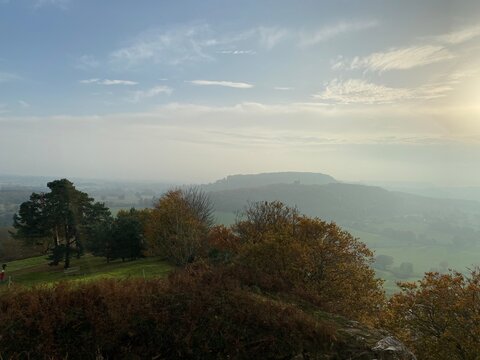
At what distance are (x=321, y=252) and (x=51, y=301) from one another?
66.2ft

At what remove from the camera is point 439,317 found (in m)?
21.4

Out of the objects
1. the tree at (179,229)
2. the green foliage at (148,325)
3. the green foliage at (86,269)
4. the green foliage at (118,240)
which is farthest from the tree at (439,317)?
the green foliage at (118,240)

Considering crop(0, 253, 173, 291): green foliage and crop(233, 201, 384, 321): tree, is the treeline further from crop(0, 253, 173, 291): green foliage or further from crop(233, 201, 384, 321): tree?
crop(0, 253, 173, 291): green foliage

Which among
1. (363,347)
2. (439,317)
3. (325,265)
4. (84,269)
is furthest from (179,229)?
(363,347)

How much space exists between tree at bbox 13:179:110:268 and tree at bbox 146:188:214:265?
1201 cm

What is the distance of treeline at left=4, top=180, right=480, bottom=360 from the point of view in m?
9.95

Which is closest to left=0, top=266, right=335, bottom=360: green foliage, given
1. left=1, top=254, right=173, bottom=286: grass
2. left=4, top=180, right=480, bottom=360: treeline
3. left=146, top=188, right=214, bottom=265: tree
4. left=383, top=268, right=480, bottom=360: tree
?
left=4, top=180, right=480, bottom=360: treeline

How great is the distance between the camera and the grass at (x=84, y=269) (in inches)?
1504

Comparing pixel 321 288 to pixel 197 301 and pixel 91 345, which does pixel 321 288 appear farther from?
pixel 91 345

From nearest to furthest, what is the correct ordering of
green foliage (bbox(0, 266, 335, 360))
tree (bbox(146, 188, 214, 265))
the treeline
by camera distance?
green foliage (bbox(0, 266, 335, 360))
the treeline
tree (bbox(146, 188, 214, 265))

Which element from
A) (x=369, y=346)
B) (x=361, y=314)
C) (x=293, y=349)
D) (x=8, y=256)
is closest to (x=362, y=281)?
(x=361, y=314)

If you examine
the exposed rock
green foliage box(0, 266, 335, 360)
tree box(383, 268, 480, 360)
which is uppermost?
green foliage box(0, 266, 335, 360)

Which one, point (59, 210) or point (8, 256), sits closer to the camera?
point (59, 210)

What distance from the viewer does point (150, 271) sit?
37500mm
